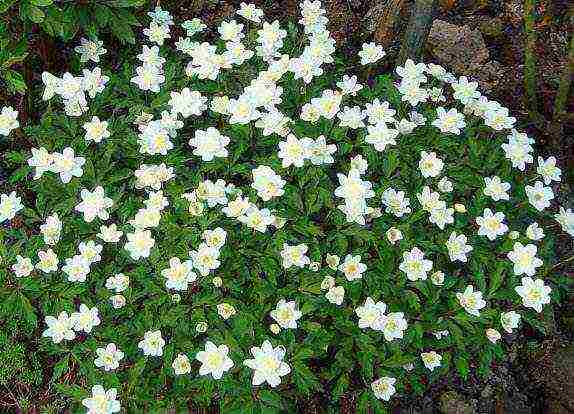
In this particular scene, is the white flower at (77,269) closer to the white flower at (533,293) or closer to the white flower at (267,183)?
the white flower at (267,183)

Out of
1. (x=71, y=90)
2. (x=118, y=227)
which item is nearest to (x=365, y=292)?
(x=118, y=227)

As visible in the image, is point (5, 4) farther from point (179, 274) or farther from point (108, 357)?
point (108, 357)

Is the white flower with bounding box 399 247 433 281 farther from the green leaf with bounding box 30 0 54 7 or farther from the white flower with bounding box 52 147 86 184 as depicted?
the green leaf with bounding box 30 0 54 7

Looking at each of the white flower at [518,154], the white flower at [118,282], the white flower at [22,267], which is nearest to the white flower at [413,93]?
the white flower at [518,154]

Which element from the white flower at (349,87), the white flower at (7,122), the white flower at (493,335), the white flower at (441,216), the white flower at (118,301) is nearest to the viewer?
the white flower at (118,301)

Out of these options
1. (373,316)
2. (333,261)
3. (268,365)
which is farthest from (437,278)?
(268,365)

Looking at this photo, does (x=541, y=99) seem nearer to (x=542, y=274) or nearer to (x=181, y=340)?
(x=542, y=274)
